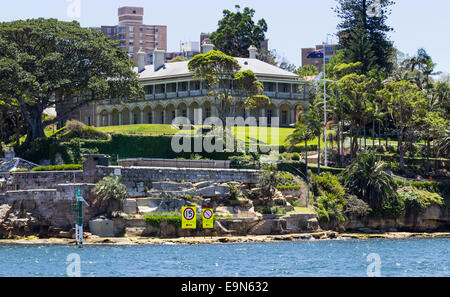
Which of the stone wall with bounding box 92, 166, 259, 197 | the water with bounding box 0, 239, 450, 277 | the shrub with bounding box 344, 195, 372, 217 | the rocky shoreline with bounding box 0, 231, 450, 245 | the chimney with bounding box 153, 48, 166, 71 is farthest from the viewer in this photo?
the chimney with bounding box 153, 48, 166, 71

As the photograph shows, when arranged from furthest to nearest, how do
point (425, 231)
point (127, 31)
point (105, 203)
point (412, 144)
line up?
point (127, 31) → point (412, 144) → point (425, 231) → point (105, 203)

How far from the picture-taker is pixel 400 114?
7288 cm

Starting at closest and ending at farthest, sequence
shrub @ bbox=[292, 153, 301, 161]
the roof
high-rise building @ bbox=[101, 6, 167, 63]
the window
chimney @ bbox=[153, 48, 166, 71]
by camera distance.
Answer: shrub @ bbox=[292, 153, 301, 161] → the roof → the window → chimney @ bbox=[153, 48, 166, 71] → high-rise building @ bbox=[101, 6, 167, 63]

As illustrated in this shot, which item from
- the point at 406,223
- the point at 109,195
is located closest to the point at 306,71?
the point at 406,223

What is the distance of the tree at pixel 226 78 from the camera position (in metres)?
77.5

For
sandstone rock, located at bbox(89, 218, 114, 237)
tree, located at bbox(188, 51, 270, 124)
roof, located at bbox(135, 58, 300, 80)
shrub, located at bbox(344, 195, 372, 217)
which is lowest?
sandstone rock, located at bbox(89, 218, 114, 237)

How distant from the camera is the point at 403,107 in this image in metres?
73.0

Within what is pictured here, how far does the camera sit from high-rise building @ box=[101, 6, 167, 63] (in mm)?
191500

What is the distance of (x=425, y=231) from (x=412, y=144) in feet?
50.4

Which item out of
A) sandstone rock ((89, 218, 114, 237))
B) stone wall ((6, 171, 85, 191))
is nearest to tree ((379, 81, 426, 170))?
sandstone rock ((89, 218, 114, 237))

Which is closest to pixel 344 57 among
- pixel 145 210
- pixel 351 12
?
pixel 351 12

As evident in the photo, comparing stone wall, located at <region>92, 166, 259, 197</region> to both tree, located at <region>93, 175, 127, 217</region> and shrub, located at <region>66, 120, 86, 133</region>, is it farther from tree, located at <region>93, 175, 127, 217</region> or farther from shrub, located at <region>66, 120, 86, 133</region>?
shrub, located at <region>66, 120, 86, 133</region>

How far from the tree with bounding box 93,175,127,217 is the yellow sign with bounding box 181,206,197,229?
4.49 m
